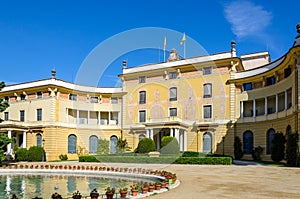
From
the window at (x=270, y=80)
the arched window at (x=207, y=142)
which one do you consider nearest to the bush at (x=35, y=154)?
the arched window at (x=207, y=142)

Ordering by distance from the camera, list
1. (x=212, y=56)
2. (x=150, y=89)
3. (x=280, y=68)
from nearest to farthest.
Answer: (x=280, y=68), (x=212, y=56), (x=150, y=89)

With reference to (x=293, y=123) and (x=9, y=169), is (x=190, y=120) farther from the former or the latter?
(x=9, y=169)

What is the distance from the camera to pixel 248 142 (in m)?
39.5

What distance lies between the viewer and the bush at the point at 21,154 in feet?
136

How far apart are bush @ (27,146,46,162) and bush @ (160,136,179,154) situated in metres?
15.2

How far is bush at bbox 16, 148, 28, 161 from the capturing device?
4153cm

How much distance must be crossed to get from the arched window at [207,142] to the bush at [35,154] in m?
20.1

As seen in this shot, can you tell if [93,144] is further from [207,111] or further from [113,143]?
[207,111]

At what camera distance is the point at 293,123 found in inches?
1206

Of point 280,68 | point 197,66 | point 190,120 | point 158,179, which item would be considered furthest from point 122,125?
point 158,179

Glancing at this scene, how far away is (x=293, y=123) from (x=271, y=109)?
8.05 metres

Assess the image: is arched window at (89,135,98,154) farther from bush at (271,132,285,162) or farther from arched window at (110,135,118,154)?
bush at (271,132,285,162)

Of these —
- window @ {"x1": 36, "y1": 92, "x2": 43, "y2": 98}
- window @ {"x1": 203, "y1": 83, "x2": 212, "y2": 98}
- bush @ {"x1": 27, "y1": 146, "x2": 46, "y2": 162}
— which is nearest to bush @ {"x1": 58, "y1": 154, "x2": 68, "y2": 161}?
bush @ {"x1": 27, "y1": 146, "x2": 46, "y2": 162}

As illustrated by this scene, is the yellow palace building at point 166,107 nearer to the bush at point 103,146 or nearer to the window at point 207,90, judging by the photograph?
the window at point 207,90
